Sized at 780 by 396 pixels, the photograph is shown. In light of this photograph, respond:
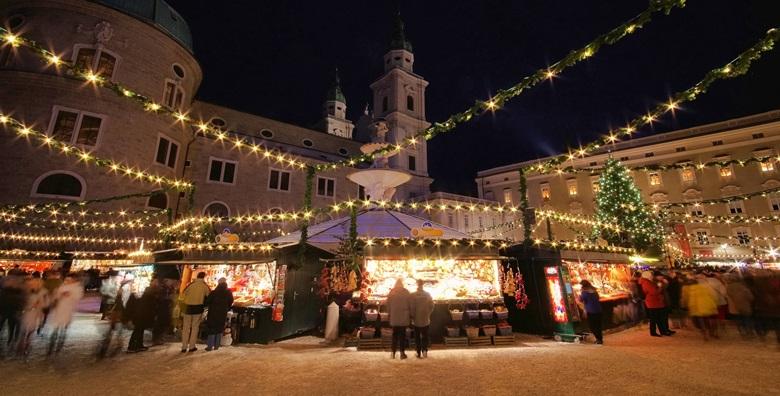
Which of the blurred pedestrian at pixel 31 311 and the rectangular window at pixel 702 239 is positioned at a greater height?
the rectangular window at pixel 702 239

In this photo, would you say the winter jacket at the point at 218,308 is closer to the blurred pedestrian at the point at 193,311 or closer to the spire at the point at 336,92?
the blurred pedestrian at the point at 193,311

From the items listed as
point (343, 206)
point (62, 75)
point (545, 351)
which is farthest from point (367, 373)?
point (62, 75)

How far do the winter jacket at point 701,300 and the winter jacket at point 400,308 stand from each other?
7.32m

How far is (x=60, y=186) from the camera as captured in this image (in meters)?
18.4

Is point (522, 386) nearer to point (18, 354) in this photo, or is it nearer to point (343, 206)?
point (343, 206)

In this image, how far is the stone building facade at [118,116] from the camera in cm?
1825

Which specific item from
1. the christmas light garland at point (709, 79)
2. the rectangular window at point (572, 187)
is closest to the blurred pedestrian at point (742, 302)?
the christmas light garland at point (709, 79)

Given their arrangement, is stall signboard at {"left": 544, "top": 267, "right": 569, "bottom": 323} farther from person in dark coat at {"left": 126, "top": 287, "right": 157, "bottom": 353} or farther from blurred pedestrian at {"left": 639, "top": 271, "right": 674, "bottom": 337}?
person in dark coat at {"left": 126, "top": 287, "right": 157, "bottom": 353}

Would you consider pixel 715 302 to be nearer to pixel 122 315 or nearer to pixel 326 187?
pixel 122 315

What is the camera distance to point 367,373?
241 inches

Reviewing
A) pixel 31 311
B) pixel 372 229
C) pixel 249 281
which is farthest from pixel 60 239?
pixel 372 229

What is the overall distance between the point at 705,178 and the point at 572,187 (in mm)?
11876

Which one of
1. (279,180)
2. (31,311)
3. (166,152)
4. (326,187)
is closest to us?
(31,311)

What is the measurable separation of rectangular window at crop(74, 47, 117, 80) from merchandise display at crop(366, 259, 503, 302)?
2059 cm
